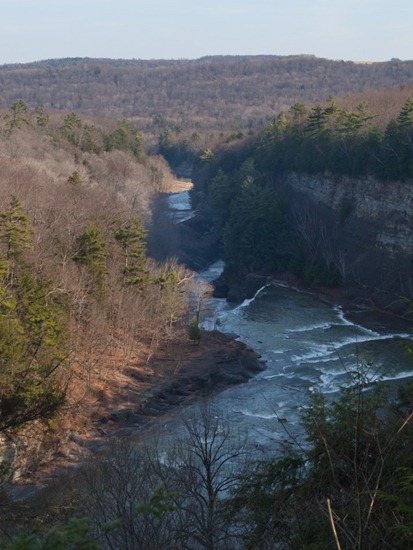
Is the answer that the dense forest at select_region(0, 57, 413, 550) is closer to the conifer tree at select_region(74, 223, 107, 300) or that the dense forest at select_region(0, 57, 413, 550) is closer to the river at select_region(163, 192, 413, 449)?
the conifer tree at select_region(74, 223, 107, 300)

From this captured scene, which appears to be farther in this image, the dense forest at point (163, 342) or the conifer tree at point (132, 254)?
the conifer tree at point (132, 254)

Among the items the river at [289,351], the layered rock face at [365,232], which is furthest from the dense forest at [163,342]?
the river at [289,351]

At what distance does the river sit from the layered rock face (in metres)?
3.03

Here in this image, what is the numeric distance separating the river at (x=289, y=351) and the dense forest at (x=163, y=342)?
1.59 meters

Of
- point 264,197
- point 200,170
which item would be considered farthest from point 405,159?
point 200,170

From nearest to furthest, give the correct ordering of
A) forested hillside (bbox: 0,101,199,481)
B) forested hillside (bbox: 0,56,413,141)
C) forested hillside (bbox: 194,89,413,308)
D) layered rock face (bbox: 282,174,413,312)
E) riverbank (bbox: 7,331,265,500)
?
1. forested hillside (bbox: 0,101,199,481)
2. riverbank (bbox: 7,331,265,500)
3. layered rock face (bbox: 282,174,413,312)
4. forested hillside (bbox: 194,89,413,308)
5. forested hillside (bbox: 0,56,413,141)

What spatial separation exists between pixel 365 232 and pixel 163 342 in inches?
696

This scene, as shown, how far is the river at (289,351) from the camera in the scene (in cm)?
2531

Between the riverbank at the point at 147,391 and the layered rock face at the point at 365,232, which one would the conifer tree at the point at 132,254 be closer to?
the riverbank at the point at 147,391

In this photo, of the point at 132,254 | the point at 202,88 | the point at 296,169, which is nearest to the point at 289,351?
the point at 132,254

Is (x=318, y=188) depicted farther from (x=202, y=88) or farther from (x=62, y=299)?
(x=202, y=88)

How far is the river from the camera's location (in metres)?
25.3

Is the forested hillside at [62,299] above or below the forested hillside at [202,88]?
below

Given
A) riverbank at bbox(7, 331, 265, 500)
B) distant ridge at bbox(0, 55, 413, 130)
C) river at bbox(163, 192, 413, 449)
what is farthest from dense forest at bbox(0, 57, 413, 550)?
distant ridge at bbox(0, 55, 413, 130)
